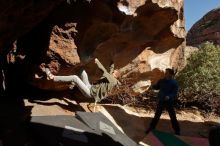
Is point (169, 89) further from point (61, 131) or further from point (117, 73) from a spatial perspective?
point (61, 131)

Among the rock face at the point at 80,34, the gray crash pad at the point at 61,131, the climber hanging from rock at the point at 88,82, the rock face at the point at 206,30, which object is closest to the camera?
the gray crash pad at the point at 61,131

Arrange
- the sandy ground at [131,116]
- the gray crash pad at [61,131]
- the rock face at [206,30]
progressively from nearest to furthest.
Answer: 1. the gray crash pad at [61,131]
2. the sandy ground at [131,116]
3. the rock face at [206,30]

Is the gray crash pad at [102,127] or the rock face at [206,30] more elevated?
the rock face at [206,30]

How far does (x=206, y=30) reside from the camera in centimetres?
2827

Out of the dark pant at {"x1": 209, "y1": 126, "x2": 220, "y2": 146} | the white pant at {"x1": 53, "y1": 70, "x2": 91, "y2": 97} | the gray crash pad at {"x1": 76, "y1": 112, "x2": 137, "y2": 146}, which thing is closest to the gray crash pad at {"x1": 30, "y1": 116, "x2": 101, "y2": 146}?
the gray crash pad at {"x1": 76, "y1": 112, "x2": 137, "y2": 146}

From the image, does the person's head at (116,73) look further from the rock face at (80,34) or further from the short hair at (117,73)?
the rock face at (80,34)

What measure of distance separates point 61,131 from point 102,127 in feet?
4.19

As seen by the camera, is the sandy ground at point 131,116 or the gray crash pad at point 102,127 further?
the sandy ground at point 131,116

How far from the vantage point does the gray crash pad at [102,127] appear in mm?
7287

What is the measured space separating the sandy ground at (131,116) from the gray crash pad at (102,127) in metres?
0.46

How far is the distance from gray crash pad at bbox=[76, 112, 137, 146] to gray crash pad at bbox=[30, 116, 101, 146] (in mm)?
201

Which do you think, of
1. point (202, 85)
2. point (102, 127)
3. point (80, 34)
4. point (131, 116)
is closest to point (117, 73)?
point (131, 116)

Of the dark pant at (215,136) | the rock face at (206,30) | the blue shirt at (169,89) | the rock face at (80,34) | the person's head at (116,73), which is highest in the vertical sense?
the rock face at (206,30)

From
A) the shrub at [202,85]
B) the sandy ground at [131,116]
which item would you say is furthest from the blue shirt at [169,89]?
the shrub at [202,85]
